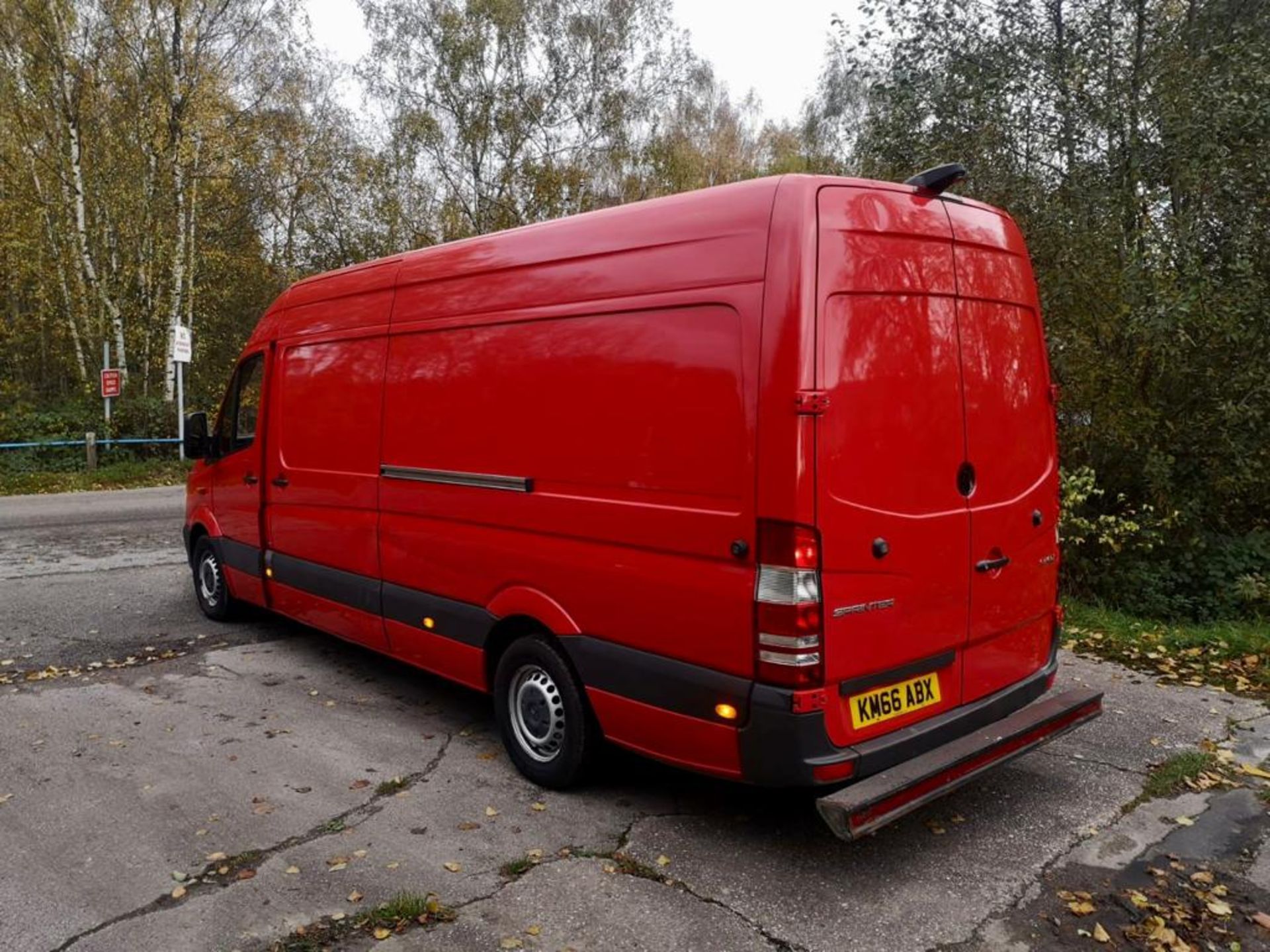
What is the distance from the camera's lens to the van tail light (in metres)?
3.17

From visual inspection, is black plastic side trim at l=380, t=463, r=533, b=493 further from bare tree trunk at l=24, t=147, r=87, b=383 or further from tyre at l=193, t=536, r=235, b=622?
bare tree trunk at l=24, t=147, r=87, b=383

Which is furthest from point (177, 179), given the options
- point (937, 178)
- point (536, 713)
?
point (937, 178)

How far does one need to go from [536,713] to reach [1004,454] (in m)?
2.34

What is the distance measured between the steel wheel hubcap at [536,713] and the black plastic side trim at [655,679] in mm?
272

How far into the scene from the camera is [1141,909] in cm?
323

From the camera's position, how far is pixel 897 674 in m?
3.49

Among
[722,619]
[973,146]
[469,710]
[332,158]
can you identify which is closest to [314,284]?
[469,710]

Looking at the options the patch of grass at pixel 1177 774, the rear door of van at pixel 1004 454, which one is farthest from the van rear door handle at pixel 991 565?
the patch of grass at pixel 1177 774

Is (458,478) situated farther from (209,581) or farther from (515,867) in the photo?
(209,581)

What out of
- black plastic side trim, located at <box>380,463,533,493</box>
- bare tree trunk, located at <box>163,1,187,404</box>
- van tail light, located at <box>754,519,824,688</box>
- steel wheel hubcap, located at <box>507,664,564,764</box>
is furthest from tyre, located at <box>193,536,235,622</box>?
bare tree trunk, located at <box>163,1,187,404</box>

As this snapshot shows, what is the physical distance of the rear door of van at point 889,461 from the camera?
3266mm

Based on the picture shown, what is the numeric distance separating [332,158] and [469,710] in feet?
74.0

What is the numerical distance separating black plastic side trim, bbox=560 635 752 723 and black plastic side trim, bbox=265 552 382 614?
1732mm

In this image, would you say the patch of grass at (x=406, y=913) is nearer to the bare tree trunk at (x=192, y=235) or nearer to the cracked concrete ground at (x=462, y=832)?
the cracked concrete ground at (x=462, y=832)
